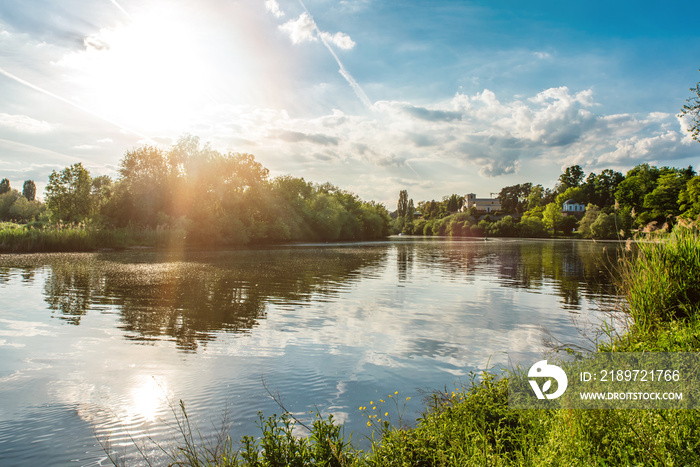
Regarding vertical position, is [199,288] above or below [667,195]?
below

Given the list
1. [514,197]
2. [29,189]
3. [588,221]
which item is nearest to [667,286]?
[588,221]

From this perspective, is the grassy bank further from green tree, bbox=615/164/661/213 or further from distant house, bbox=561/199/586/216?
distant house, bbox=561/199/586/216

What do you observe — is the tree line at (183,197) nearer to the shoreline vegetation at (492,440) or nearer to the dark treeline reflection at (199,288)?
the dark treeline reflection at (199,288)

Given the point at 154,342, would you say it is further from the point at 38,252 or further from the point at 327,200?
the point at 327,200

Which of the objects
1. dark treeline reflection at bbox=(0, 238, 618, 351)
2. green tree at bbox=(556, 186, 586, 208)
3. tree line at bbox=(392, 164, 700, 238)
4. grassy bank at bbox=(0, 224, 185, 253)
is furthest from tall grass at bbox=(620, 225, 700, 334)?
green tree at bbox=(556, 186, 586, 208)

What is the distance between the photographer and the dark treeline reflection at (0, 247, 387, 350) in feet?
37.4

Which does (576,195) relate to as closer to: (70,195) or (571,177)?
(571,177)

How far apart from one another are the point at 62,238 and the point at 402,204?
156 m

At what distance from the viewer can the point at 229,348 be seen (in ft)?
30.1

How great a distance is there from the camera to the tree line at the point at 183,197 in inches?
1887

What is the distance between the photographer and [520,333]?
10.9 meters

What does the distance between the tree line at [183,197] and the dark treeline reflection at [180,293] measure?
76.9 feet

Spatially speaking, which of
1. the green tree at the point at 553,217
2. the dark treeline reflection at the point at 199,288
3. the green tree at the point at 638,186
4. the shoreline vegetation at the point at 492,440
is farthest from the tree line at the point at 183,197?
the green tree at the point at 638,186

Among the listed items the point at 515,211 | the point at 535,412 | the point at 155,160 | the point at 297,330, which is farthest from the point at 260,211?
the point at 515,211
